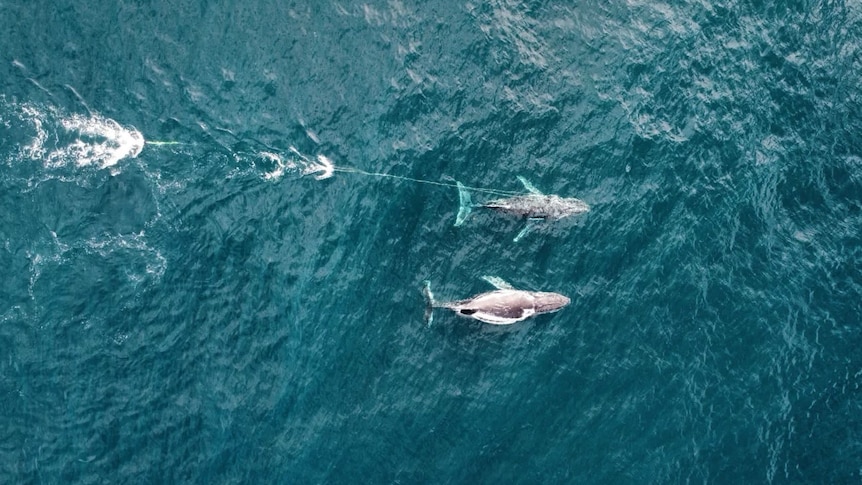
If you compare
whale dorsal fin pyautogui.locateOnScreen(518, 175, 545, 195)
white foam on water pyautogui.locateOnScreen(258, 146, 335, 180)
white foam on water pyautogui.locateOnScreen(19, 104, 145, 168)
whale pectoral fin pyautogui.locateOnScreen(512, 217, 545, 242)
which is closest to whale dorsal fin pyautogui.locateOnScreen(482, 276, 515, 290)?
whale pectoral fin pyautogui.locateOnScreen(512, 217, 545, 242)

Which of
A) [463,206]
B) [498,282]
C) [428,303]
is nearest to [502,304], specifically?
[498,282]

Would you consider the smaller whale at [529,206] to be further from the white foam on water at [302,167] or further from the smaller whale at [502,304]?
Answer: the white foam on water at [302,167]

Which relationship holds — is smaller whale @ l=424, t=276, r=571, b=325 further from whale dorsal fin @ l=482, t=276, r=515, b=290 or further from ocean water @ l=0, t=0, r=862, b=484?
ocean water @ l=0, t=0, r=862, b=484

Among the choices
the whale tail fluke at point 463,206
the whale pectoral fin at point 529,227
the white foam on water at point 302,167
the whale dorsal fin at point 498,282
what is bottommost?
the whale dorsal fin at point 498,282

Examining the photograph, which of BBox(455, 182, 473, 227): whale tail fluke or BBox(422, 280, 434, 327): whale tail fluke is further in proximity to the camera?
BBox(455, 182, 473, 227): whale tail fluke

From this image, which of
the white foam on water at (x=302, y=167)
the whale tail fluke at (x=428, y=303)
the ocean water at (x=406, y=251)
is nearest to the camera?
the ocean water at (x=406, y=251)

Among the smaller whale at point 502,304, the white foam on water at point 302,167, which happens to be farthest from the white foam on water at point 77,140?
the smaller whale at point 502,304

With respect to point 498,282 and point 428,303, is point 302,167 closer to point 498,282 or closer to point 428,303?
point 428,303
